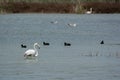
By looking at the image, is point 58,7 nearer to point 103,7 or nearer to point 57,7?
point 57,7

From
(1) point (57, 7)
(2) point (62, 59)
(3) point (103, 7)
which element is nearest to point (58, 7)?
(1) point (57, 7)

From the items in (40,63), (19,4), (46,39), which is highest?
(40,63)

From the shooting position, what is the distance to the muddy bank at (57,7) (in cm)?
6794

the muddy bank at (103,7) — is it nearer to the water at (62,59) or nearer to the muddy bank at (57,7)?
the muddy bank at (57,7)

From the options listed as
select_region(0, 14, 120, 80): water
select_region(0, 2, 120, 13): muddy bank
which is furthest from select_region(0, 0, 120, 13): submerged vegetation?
select_region(0, 14, 120, 80): water

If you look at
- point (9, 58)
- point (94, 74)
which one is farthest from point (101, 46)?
point (94, 74)

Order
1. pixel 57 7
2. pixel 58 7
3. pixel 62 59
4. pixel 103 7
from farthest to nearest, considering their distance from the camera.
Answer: pixel 57 7 < pixel 58 7 < pixel 103 7 < pixel 62 59

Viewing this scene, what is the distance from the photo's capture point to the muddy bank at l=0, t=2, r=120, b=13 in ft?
223

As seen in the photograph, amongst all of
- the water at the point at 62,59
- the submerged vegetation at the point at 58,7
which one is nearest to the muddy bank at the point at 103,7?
the submerged vegetation at the point at 58,7

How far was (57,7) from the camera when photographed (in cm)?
6881

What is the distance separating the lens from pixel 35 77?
21391 millimetres

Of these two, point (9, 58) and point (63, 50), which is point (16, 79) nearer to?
point (9, 58)

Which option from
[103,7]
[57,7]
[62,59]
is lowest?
[57,7]

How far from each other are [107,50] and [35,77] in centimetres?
874
